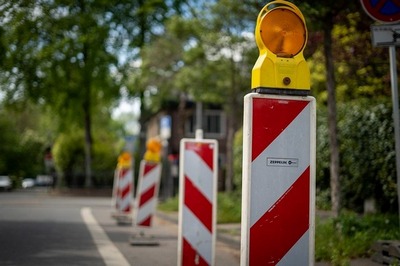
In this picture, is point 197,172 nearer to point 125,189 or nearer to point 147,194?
point 147,194

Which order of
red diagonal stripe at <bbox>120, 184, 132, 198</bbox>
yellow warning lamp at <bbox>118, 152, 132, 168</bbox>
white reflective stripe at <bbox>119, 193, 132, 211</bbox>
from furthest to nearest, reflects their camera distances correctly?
yellow warning lamp at <bbox>118, 152, 132, 168</bbox> < white reflective stripe at <bbox>119, 193, 132, 211</bbox> < red diagonal stripe at <bbox>120, 184, 132, 198</bbox>

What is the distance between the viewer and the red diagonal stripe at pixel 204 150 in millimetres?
5840

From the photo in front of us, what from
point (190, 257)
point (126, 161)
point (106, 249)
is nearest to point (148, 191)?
point (106, 249)

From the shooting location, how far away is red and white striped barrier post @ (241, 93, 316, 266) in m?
3.29

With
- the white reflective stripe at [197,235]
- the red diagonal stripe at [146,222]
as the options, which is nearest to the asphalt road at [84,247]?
the red diagonal stripe at [146,222]

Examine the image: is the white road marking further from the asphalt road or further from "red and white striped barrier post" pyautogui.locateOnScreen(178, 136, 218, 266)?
"red and white striped barrier post" pyautogui.locateOnScreen(178, 136, 218, 266)

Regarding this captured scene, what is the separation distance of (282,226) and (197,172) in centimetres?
260

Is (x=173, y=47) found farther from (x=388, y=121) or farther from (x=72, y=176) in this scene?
(x=72, y=176)

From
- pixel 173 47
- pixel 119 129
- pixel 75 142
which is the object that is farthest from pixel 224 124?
pixel 119 129

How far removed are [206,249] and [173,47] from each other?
18.5 meters

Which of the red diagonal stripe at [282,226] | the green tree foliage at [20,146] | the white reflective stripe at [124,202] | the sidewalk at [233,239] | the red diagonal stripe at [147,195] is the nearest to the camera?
the red diagonal stripe at [282,226]

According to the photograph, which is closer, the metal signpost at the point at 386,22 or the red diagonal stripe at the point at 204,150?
the metal signpost at the point at 386,22

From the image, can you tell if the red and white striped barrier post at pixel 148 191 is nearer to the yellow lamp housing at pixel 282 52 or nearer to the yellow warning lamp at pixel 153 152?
the yellow warning lamp at pixel 153 152

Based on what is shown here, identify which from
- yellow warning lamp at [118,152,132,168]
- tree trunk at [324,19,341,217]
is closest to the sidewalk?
tree trunk at [324,19,341,217]
